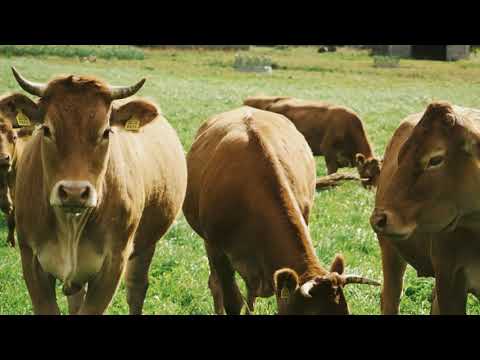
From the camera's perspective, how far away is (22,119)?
16.0 ft

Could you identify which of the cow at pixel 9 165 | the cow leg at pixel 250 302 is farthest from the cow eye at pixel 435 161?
the cow at pixel 9 165

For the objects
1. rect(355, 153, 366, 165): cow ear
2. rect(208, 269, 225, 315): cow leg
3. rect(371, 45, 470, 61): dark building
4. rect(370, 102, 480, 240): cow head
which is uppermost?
rect(371, 45, 470, 61): dark building

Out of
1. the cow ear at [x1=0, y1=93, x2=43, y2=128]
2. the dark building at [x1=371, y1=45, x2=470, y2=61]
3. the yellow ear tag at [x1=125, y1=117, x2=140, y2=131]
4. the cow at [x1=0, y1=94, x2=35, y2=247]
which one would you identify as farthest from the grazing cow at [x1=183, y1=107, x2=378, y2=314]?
the cow at [x1=0, y1=94, x2=35, y2=247]

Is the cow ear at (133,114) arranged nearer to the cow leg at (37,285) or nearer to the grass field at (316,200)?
the grass field at (316,200)

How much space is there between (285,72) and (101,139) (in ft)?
20.5

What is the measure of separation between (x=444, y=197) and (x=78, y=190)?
2.05 metres

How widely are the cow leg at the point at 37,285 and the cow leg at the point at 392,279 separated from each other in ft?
8.31

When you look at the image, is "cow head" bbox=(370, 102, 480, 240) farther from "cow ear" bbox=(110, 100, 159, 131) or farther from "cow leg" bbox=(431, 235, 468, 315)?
"cow ear" bbox=(110, 100, 159, 131)

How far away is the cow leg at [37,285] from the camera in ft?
16.1

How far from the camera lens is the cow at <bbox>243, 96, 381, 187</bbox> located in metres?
14.1

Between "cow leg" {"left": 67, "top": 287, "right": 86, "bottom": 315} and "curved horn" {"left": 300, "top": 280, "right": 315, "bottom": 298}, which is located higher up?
"curved horn" {"left": 300, "top": 280, "right": 315, "bottom": 298}

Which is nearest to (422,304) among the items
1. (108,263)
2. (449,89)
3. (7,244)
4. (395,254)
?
(395,254)

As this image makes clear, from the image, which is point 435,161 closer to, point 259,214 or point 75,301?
point 259,214

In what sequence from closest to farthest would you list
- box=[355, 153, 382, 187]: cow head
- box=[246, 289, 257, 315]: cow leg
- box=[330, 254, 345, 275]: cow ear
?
box=[330, 254, 345, 275]: cow ear → box=[246, 289, 257, 315]: cow leg → box=[355, 153, 382, 187]: cow head
